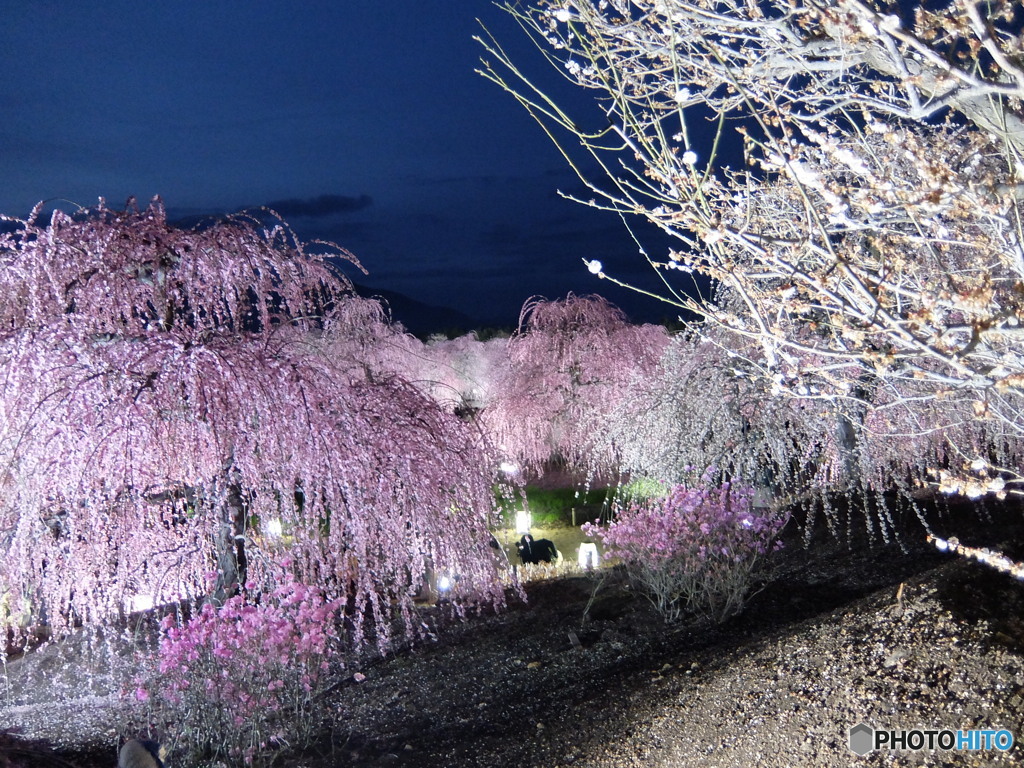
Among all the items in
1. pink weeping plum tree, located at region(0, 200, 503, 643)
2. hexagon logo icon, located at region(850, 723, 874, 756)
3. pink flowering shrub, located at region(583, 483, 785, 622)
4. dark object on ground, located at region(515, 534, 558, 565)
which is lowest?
dark object on ground, located at region(515, 534, 558, 565)

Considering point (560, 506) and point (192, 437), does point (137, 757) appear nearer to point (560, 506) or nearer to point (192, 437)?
point (192, 437)

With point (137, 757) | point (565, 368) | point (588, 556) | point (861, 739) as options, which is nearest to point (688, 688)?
point (861, 739)

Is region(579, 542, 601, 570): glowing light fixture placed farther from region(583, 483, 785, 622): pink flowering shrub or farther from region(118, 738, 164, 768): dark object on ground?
region(118, 738, 164, 768): dark object on ground

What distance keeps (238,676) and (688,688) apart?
2.40 meters

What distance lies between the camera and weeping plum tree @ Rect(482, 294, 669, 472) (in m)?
12.1

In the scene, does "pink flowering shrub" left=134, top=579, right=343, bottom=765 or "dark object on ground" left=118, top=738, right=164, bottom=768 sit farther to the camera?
"pink flowering shrub" left=134, top=579, right=343, bottom=765

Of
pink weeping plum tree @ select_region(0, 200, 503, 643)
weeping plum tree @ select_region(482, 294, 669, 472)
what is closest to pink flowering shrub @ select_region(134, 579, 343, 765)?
pink weeping plum tree @ select_region(0, 200, 503, 643)

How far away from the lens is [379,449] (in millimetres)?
4496

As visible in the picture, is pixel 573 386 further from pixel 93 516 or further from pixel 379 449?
pixel 93 516

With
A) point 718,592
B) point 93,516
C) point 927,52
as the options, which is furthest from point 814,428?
point 93,516

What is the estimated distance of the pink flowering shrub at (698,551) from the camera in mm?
5668

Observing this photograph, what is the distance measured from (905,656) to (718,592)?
242cm

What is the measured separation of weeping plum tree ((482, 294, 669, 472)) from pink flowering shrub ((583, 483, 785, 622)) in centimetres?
571

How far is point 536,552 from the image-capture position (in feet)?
32.1
